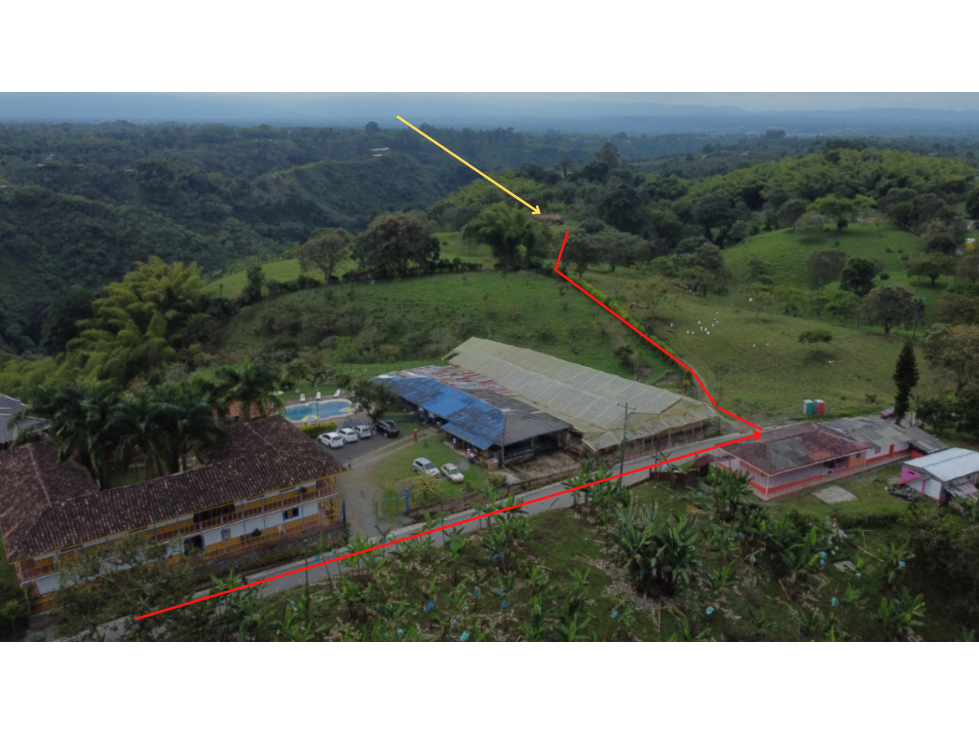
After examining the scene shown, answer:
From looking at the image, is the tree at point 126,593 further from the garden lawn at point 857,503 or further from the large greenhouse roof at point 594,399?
the garden lawn at point 857,503

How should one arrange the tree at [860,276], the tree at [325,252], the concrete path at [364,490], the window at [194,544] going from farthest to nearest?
the tree at [325,252] < the tree at [860,276] < the concrete path at [364,490] < the window at [194,544]

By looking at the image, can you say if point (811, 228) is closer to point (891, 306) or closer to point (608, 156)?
point (891, 306)

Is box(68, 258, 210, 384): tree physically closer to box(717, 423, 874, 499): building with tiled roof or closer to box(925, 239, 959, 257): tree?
box(717, 423, 874, 499): building with tiled roof

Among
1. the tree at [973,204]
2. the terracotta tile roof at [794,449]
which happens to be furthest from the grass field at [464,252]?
the tree at [973,204]

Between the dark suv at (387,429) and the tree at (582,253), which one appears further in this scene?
the tree at (582,253)

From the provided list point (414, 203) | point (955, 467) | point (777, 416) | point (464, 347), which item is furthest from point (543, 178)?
point (955, 467)

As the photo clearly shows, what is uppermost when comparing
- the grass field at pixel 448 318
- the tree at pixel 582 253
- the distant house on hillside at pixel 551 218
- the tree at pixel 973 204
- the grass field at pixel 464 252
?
the tree at pixel 973 204

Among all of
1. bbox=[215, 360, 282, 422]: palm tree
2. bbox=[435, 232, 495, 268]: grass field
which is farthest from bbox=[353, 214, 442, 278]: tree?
bbox=[215, 360, 282, 422]: palm tree
